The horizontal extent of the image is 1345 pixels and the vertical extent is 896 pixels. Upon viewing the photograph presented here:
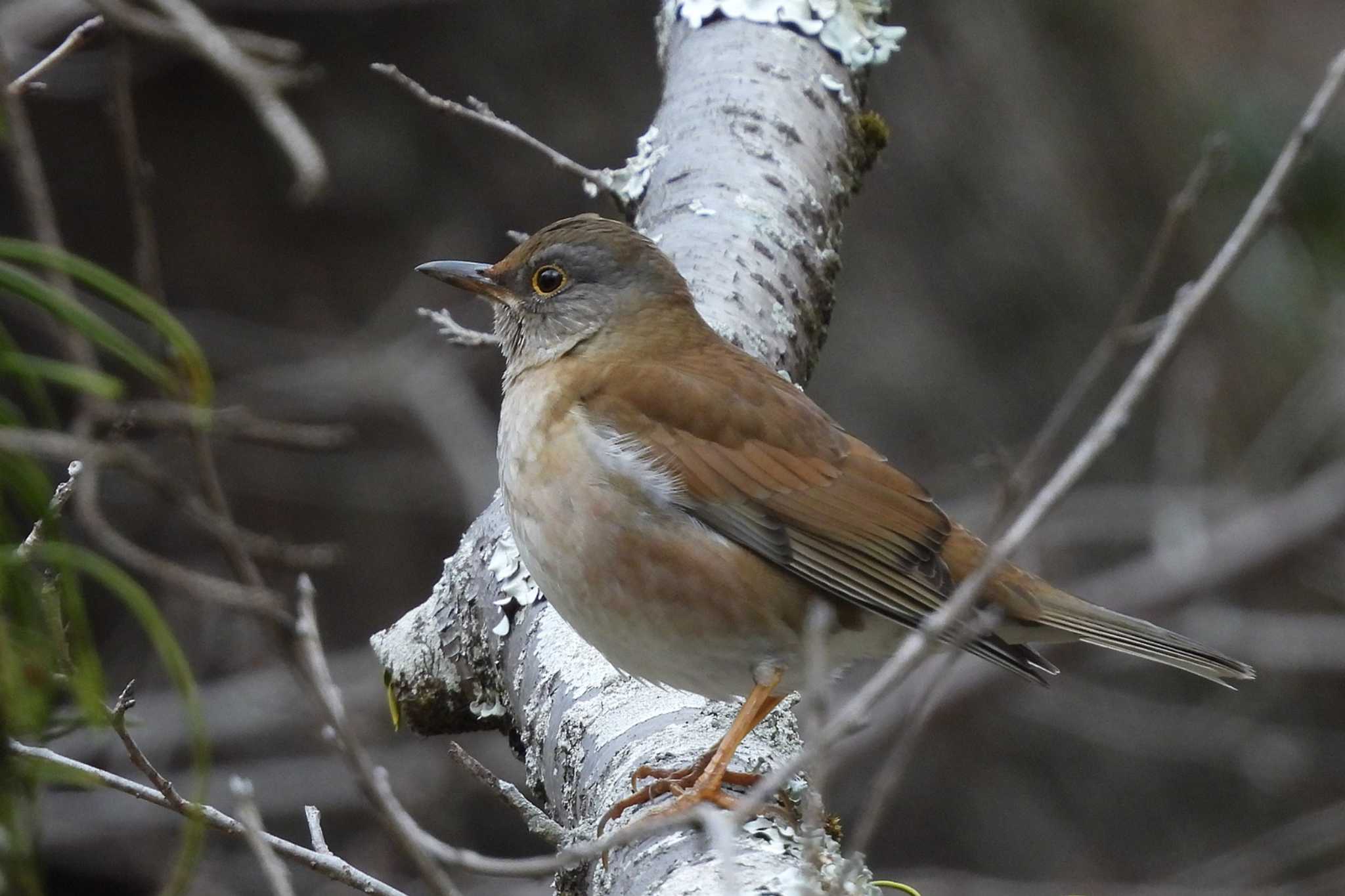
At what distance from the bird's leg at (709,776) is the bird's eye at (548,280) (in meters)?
1.43

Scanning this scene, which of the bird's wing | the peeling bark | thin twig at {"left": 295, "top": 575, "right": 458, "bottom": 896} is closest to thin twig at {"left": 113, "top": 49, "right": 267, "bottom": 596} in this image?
thin twig at {"left": 295, "top": 575, "right": 458, "bottom": 896}

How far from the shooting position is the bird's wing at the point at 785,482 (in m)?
3.60

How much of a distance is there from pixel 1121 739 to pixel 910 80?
371 centimetres

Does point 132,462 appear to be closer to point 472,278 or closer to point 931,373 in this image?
point 472,278

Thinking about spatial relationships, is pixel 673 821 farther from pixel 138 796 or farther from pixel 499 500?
pixel 499 500

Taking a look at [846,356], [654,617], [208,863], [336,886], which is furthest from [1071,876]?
[654,617]

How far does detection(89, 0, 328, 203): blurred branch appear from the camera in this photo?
62.0 inches

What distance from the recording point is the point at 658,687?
143 inches

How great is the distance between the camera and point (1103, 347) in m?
2.25

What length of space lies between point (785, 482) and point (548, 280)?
103 centimetres

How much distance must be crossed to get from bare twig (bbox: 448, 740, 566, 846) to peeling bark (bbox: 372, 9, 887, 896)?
127 mm

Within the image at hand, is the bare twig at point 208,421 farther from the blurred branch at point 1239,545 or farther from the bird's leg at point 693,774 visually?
the blurred branch at point 1239,545

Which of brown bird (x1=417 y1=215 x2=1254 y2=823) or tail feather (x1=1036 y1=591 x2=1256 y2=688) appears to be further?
tail feather (x1=1036 y1=591 x2=1256 y2=688)

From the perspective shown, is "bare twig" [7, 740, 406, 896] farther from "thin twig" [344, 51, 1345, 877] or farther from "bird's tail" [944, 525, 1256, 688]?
"bird's tail" [944, 525, 1256, 688]
